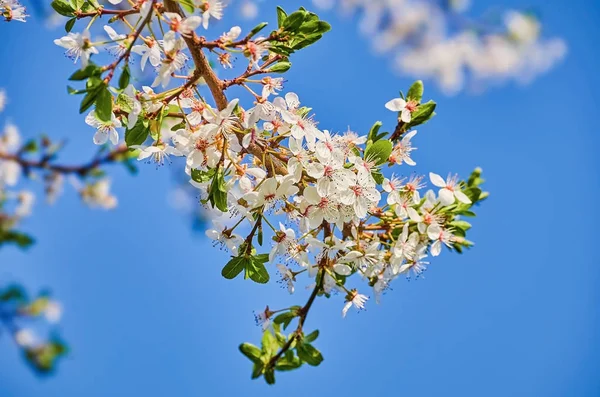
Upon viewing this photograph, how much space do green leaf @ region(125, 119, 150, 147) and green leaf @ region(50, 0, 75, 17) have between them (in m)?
0.31

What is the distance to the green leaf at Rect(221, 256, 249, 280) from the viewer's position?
55.2 inches

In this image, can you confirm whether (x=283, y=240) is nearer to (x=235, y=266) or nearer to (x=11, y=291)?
(x=235, y=266)

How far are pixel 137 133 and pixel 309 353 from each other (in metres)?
0.74

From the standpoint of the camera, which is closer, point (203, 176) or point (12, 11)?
point (203, 176)

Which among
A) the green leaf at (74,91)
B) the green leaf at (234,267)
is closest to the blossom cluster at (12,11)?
the green leaf at (74,91)

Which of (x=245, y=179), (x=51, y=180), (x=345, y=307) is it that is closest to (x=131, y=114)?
(x=245, y=179)

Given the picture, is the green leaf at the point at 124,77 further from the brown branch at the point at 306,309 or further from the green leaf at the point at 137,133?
the brown branch at the point at 306,309

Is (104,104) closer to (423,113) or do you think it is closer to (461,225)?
(423,113)

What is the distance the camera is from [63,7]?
1272 mm

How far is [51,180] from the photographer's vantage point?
152 inches

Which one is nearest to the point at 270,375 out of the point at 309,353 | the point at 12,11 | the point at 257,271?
the point at 309,353

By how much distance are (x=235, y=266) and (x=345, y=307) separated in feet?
1.06

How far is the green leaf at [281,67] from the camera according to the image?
4.32 feet

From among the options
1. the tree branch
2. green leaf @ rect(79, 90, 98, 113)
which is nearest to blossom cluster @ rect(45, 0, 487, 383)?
green leaf @ rect(79, 90, 98, 113)
